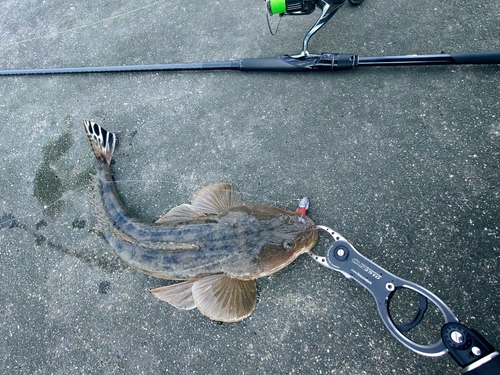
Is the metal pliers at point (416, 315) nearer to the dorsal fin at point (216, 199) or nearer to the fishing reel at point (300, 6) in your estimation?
the dorsal fin at point (216, 199)

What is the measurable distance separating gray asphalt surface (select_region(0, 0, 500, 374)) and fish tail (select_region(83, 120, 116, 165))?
0.12 m

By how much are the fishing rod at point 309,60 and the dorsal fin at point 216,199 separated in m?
1.22

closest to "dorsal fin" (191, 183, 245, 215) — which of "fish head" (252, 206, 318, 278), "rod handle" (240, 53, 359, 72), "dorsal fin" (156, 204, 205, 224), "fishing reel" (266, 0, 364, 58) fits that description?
"dorsal fin" (156, 204, 205, 224)

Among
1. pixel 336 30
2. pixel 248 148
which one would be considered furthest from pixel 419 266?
pixel 336 30

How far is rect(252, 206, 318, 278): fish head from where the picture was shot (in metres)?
2.74

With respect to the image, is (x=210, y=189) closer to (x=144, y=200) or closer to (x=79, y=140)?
(x=144, y=200)

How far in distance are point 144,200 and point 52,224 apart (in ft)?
3.09

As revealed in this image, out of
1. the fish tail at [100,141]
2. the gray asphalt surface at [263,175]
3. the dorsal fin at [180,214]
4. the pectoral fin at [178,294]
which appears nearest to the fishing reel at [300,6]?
the gray asphalt surface at [263,175]

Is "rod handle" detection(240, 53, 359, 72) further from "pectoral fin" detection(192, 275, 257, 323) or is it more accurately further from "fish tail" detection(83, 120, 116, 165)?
"pectoral fin" detection(192, 275, 257, 323)

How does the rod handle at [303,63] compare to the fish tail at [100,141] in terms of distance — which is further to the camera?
the fish tail at [100,141]

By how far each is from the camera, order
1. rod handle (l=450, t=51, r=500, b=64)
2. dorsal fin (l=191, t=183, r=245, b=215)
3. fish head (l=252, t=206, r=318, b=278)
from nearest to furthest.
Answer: fish head (l=252, t=206, r=318, b=278) → rod handle (l=450, t=51, r=500, b=64) → dorsal fin (l=191, t=183, r=245, b=215)

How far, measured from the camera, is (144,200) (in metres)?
3.39

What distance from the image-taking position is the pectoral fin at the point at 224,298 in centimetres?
284

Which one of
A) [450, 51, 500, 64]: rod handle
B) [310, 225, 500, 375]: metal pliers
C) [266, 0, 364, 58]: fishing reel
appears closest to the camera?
[310, 225, 500, 375]: metal pliers
